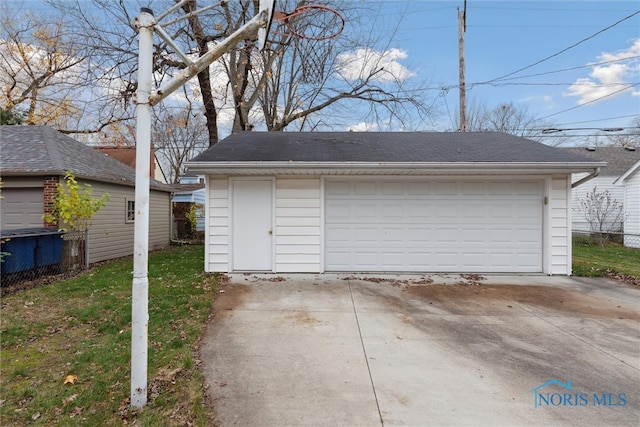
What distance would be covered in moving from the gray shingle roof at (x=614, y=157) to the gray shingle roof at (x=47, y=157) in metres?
22.7

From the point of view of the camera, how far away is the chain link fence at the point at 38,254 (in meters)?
6.31

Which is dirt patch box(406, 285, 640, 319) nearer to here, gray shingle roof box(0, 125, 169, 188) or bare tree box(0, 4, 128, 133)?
gray shingle roof box(0, 125, 169, 188)

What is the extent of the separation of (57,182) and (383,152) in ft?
26.4

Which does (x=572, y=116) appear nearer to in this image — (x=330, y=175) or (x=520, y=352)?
(x=330, y=175)

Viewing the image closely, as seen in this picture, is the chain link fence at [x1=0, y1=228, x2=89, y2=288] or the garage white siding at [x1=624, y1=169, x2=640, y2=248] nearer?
the chain link fence at [x1=0, y1=228, x2=89, y2=288]

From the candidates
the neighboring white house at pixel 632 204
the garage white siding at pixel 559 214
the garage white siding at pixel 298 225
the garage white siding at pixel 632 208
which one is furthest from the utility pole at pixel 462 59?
the garage white siding at pixel 632 208

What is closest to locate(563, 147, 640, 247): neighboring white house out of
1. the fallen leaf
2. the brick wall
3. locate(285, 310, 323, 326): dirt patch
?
locate(285, 310, 323, 326): dirt patch

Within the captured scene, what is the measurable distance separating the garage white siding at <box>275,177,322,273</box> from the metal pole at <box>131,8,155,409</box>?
15.3 feet

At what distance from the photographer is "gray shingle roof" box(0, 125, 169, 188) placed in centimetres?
808

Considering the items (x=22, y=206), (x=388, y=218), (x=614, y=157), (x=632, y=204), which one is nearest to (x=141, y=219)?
(x=388, y=218)

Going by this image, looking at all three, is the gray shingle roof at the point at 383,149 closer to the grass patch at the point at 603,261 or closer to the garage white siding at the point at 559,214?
the garage white siding at the point at 559,214

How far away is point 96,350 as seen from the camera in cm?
345

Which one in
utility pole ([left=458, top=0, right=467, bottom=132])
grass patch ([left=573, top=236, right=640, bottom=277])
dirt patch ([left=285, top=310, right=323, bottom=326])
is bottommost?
dirt patch ([left=285, top=310, right=323, bottom=326])

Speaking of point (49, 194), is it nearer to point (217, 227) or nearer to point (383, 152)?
point (217, 227)
